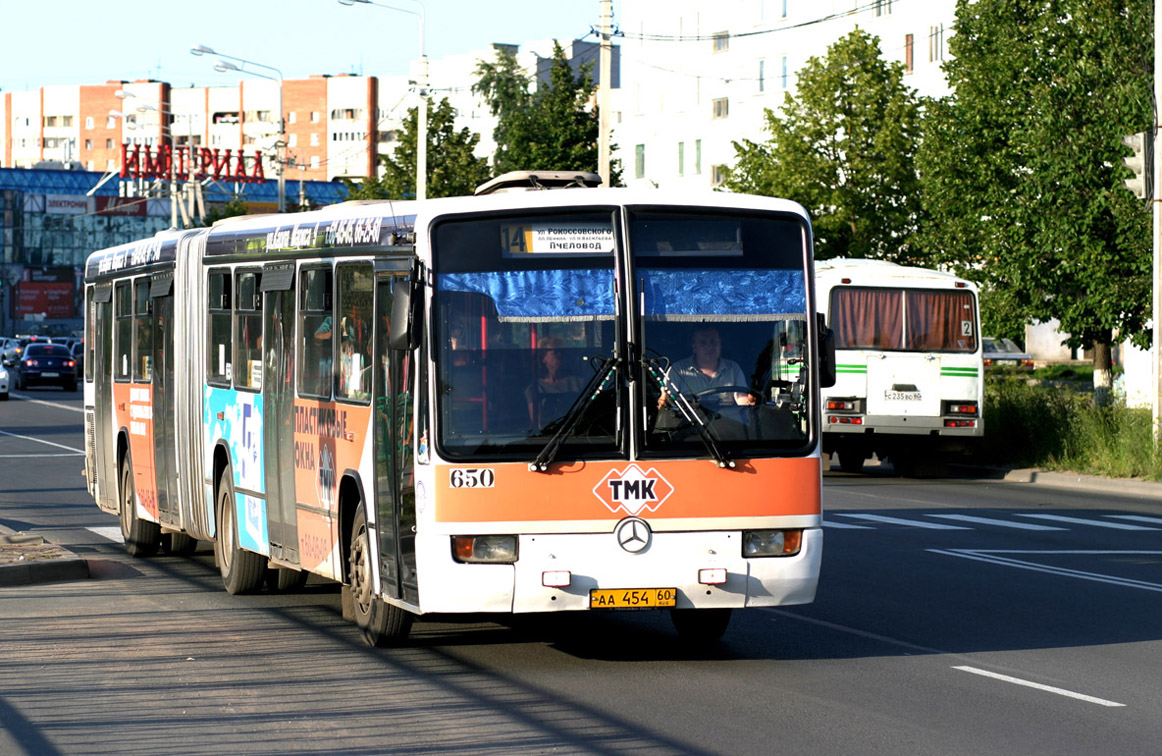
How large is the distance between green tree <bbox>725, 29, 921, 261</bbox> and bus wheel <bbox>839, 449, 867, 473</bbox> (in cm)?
1850

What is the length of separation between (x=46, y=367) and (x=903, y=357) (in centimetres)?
4368

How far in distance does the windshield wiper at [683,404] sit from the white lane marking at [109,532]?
9089 millimetres

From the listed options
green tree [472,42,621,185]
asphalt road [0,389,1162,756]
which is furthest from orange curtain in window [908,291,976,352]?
green tree [472,42,621,185]

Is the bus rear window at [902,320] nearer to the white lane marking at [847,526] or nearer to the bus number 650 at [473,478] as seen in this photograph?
the white lane marking at [847,526]

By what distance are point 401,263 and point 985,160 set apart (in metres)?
24.9

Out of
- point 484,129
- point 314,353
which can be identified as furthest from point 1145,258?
point 484,129

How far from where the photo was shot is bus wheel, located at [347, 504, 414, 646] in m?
10.6

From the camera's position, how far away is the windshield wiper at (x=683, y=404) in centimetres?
975

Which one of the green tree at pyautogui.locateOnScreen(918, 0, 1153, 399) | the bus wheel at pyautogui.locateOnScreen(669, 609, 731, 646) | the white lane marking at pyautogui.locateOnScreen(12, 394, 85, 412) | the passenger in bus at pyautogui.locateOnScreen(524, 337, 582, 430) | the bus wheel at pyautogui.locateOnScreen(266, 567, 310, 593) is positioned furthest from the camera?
the white lane marking at pyautogui.locateOnScreen(12, 394, 85, 412)

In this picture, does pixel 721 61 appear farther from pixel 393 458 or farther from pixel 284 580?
pixel 393 458

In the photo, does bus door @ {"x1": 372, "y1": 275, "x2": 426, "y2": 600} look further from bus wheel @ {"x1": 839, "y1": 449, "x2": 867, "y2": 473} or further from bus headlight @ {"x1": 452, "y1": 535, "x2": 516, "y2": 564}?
bus wheel @ {"x1": 839, "y1": 449, "x2": 867, "y2": 473}

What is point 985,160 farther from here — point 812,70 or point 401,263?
point 401,263

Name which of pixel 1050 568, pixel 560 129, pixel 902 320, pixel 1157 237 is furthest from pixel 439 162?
pixel 1050 568

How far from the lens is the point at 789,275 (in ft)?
33.2
